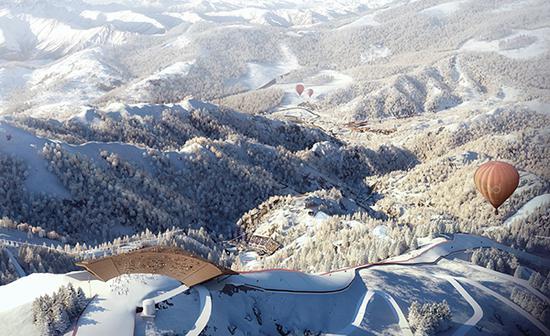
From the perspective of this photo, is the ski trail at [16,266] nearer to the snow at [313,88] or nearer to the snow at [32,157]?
the snow at [32,157]

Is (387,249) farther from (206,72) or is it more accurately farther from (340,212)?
(206,72)

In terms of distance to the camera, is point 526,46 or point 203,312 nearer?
point 203,312

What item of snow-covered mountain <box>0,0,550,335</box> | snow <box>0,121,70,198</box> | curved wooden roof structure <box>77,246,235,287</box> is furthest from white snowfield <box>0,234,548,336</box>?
snow <box>0,121,70,198</box>

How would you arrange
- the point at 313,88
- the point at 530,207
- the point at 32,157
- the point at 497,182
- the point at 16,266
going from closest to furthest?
the point at 16,266, the point at 497,182, the point at 32,157, the point at 530,207, the point at 313,88

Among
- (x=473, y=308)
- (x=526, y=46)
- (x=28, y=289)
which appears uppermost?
(x=28, y=289)

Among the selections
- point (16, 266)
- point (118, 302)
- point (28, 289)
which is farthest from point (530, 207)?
point (16, 266)

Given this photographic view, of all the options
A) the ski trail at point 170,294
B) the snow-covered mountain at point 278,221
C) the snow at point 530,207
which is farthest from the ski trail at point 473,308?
the snow at point 530,207

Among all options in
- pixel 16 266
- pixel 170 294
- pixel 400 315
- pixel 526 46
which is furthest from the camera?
pixel 526 46

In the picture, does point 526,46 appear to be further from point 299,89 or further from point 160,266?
point 160,266
